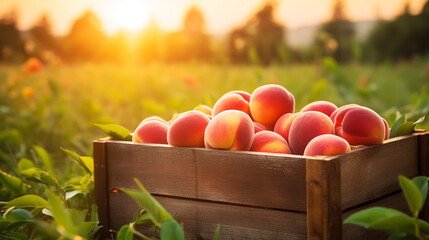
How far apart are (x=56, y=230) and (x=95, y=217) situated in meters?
0.82

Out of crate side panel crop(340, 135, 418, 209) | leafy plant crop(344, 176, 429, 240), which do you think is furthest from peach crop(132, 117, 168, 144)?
leafy plant crop(344, 176, 429, 240)

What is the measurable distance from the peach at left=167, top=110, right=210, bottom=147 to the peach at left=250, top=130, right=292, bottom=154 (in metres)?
0.16

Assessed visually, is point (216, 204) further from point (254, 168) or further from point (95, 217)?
point (95, 217)

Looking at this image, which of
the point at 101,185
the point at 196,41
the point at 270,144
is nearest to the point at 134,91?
the point at 101,185

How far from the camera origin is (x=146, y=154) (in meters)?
1.60

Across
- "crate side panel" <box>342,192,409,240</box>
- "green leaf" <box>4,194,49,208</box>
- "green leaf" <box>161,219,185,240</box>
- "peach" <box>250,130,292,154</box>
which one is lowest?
"crate side panel" <box>342,192,409,240</box>

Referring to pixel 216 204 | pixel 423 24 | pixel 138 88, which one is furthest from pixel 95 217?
pixel 423 24

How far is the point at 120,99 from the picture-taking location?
11.5 ft

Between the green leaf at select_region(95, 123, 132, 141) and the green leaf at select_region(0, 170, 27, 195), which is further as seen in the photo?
the green leaf at select_region(0, 170, 27, 195)

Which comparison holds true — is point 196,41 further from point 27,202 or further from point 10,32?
point 27,202

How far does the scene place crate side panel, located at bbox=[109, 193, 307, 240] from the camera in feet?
4.41

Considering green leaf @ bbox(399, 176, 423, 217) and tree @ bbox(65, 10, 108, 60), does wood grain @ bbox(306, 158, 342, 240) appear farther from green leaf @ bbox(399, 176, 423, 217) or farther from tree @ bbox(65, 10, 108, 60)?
tree @ bbox(65, 10, 108, 60)

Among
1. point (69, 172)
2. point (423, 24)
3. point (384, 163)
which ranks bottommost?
point (69, 172)

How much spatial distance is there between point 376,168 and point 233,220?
426 mm
